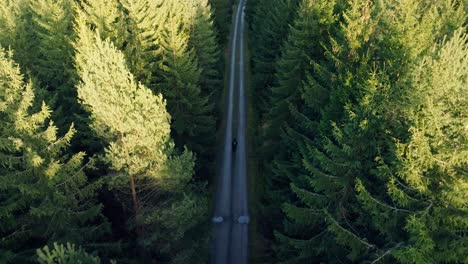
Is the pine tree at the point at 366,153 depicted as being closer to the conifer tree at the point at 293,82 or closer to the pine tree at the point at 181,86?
the conifer tree at the point at 293,82

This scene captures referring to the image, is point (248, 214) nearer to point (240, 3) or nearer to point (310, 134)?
point (310, 134)

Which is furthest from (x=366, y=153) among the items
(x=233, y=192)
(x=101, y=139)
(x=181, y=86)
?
(x=233, y=192)

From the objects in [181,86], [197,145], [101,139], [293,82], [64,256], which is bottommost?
[64,256]

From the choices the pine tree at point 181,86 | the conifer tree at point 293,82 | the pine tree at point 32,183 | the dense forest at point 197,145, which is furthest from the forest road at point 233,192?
the pine tree at point 32,183

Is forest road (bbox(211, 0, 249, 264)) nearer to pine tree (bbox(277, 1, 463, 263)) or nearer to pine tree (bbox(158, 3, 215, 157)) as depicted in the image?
pine tree (bbox(158, 3, 215, 157))

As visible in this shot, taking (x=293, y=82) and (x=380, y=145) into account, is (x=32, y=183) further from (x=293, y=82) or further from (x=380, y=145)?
(x=293, y=82)

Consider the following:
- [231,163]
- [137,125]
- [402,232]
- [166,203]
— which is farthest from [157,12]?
[402,232]
